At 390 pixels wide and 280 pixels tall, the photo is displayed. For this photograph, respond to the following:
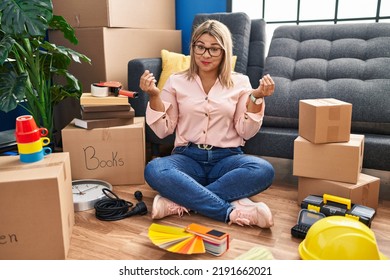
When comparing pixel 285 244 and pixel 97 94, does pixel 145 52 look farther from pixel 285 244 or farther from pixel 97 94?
pixel 285 244

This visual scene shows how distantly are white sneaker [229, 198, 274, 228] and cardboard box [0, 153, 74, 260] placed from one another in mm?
656

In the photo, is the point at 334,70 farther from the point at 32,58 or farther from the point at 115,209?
the point at 32,58

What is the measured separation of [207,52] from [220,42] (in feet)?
0.23

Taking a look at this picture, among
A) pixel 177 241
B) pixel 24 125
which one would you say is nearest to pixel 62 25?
pixel 24 125

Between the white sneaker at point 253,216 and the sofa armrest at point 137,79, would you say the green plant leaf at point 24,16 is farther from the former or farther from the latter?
the white sneaker at point 253,216

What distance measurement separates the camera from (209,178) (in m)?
1.75

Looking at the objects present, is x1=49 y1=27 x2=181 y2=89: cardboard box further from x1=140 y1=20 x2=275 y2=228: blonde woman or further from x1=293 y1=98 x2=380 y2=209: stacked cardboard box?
x1=293 y1=98 x2=380 y2=209: stacked cardboard box

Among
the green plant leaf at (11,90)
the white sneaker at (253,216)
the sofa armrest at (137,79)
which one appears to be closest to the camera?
the white sneaker at (253,216)

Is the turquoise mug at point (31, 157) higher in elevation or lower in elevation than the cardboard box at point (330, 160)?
higher

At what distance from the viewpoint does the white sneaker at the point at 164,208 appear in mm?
1570

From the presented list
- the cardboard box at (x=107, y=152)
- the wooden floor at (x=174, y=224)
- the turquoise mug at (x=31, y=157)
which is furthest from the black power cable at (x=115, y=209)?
the turquoise mug at (x=31, y=157)

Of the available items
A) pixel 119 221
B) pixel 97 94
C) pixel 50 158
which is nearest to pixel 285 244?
pixel 119 221

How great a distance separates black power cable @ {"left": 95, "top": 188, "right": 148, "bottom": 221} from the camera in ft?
5.24

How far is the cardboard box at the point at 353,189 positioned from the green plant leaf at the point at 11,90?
1.37 m
